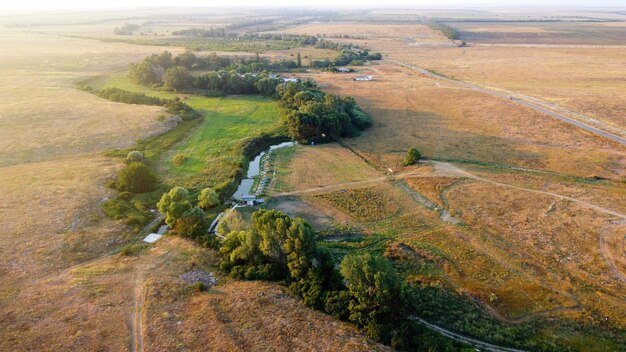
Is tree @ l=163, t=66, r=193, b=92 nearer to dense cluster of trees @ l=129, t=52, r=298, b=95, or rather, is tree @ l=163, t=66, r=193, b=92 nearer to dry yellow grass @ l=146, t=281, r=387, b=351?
dense cluster of trees @ l=129, t=52, r=298, b=95

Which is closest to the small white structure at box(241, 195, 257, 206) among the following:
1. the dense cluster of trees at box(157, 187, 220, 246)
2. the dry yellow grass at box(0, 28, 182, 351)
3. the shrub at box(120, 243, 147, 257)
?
the dense cluster of trees at box(157, 187, 220, 246)

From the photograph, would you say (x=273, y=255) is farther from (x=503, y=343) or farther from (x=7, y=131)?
(x=7, y=131)

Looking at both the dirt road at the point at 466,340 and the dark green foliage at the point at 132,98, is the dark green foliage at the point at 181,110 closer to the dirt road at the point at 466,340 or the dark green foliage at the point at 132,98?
the dark green foliage at the point at 132,98

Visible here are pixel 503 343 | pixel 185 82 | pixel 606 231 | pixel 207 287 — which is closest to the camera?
pixel 503 343

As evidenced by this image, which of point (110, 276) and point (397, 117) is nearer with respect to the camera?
point (110, 276)

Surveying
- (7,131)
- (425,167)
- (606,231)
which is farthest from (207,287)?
(7,131)

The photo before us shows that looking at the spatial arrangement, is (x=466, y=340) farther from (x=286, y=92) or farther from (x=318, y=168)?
(x=286, y=92)

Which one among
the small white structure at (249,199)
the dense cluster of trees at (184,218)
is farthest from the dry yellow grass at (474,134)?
the dense cluster of trees at (184,218)
